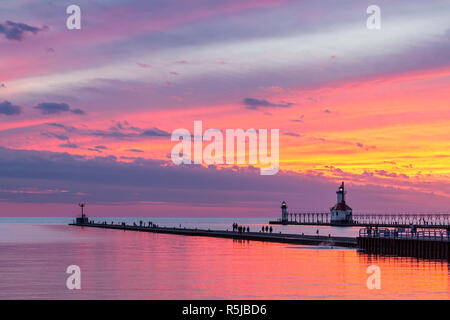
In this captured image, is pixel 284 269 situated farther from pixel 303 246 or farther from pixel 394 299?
pixel 303 246

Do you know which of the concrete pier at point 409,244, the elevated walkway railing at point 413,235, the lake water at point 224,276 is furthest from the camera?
the elevated walkway railing at point 413,235

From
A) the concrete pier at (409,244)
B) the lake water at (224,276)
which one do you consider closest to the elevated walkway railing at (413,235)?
the concrete pier at (409,244)

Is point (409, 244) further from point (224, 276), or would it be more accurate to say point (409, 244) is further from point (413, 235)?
point (224, 276)

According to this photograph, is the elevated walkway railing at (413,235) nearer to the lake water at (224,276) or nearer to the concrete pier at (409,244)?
the concrete pier at (409,244)

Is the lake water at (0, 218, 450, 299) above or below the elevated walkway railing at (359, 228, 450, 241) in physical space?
below

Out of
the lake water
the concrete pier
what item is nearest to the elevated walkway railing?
the concrete pier

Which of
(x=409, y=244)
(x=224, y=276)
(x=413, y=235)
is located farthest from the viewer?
(x=413, y=235)

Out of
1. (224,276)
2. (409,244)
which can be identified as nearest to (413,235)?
(409,244)

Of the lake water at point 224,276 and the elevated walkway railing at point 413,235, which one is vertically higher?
the elevated walkway railing at point 413,235

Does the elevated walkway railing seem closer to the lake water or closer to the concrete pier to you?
the concrete pier

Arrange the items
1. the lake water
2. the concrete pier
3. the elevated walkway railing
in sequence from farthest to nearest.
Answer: the elevated walkway railing, the concrete pier, the lake water

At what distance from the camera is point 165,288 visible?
47438 millimetres
